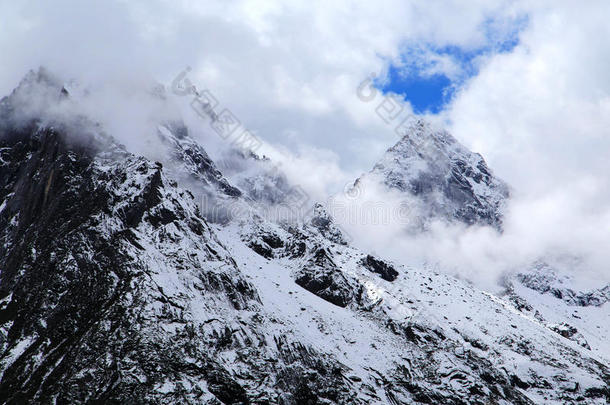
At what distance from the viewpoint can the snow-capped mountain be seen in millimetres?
71438

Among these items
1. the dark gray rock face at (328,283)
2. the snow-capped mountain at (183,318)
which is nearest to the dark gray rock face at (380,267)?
the snow-capped mountain at (183,318)

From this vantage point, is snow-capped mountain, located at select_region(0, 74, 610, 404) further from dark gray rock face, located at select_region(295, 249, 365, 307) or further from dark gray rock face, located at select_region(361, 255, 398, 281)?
dark gray rock face, located at select_region(361, 255, 398, 281)

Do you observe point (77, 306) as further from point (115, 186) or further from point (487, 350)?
point (487, 350)

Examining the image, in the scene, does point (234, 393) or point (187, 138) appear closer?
point (234, 393)

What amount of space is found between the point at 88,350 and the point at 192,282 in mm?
21282

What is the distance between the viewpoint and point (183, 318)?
7925 centimetres

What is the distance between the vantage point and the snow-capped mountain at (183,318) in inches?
2813

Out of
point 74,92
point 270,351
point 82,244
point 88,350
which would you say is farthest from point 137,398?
point 74,92

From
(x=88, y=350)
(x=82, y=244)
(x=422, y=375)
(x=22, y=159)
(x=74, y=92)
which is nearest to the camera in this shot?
(x=88, y=350)

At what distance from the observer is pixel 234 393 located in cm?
7200

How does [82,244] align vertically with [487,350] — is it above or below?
below

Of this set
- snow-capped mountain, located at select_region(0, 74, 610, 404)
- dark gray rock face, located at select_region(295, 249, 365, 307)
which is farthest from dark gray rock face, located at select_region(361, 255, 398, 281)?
dark gray rock face, located at select_region(295, 249, 365, 307)

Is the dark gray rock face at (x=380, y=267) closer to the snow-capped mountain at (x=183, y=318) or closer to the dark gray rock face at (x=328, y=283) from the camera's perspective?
the snow-capped mountain at (x=183, y=318)

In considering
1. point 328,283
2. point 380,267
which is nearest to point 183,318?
point 328,283
